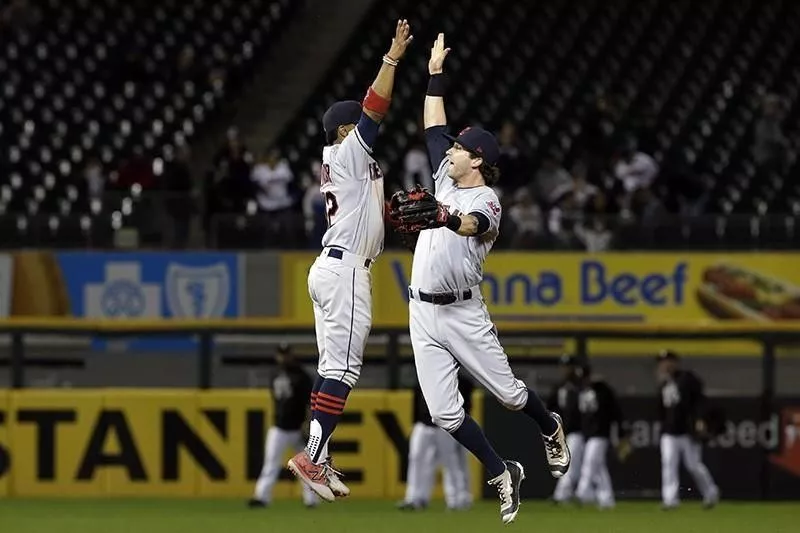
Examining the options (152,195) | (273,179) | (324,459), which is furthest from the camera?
(273,179)

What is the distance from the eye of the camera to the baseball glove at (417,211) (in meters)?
8.76

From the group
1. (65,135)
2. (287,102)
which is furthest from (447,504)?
(287,102)

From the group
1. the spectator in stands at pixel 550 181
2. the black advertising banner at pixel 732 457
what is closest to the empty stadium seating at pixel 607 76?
the spectator in stands at pixel 550 181

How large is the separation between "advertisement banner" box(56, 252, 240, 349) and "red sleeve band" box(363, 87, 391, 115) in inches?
425

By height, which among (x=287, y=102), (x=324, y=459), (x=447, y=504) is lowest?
(x=447, y=504)

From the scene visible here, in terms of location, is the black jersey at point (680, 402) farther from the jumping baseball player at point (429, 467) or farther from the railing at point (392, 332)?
the jumping baseball player at point (429, 467)

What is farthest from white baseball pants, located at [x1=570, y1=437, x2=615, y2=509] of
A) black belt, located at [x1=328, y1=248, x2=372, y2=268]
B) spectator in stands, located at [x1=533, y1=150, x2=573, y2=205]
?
black belt, located at [x1=328, y1=248, x2=372, y2=268]

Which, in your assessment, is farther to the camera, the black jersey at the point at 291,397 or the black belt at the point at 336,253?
the black jersey at the point at 291,397

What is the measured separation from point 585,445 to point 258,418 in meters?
3.13

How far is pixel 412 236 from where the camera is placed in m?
10.0

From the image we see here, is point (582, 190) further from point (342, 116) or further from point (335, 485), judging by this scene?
point (335, 485)

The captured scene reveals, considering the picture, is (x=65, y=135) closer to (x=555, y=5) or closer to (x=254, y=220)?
(x=254, y=220)

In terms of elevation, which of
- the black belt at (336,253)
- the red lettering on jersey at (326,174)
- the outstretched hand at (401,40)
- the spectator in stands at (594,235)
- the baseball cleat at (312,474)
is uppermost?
the outstretched hand at (401,40)

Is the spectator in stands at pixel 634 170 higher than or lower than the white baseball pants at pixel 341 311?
higher
